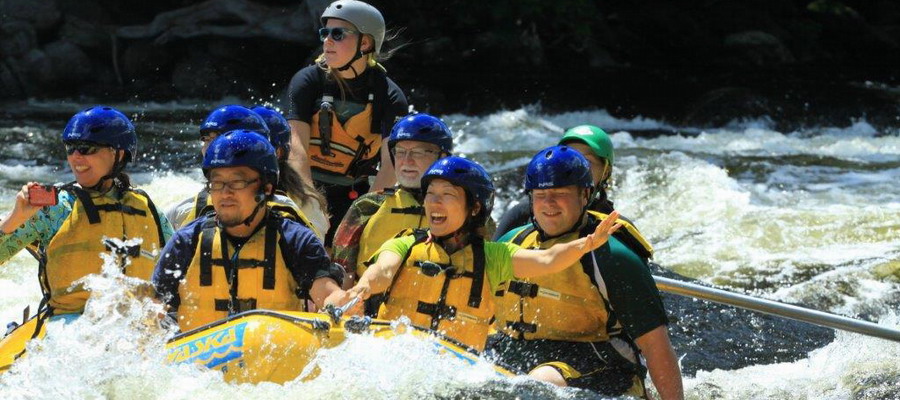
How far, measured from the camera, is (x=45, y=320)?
15.1 ft

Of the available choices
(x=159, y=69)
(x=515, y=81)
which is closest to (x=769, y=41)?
(x=515, y=81)

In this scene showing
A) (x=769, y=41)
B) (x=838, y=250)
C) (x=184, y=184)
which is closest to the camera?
(x=838, y=250)

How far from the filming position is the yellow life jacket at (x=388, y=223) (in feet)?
16.9

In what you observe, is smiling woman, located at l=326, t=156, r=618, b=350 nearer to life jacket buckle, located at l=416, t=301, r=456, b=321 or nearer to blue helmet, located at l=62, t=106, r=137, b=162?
life jacket buckle, located at l=416, t=301, r=456, b=321

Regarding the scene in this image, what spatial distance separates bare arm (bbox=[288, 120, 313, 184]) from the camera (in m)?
5.77

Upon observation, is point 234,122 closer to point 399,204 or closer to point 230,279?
point 399,204

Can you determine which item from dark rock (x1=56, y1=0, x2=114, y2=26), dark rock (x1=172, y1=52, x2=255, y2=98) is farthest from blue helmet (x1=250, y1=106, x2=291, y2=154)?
dark rock (x1=56, y1=0, x2=114, y2=26)

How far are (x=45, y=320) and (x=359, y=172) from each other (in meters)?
2.22

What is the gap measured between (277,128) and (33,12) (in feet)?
45.8

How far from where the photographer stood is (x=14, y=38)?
1767 cm

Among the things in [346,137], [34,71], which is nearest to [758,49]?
[34,71]

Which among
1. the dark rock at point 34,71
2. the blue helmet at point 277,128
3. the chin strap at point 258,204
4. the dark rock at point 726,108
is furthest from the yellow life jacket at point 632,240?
the dark rock at point 34,71

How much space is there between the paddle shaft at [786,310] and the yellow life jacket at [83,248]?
2.43 metres

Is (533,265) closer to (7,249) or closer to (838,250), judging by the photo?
(7,249)
